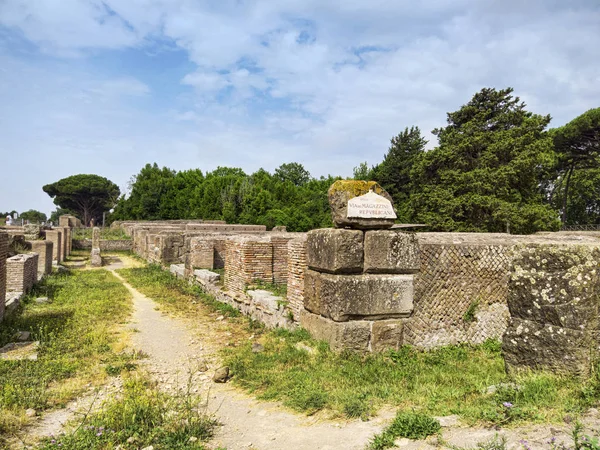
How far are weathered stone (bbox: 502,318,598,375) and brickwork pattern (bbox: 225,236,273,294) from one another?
634 cm

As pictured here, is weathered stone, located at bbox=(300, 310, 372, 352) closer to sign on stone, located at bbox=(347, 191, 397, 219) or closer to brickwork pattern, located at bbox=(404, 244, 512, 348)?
brickwork pattern, located at bbox=(404, 244, 512, 348)

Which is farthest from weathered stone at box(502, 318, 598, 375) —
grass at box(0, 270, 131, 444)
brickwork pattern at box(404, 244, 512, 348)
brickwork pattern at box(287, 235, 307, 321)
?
grass at box(0, 270, 131, 444)

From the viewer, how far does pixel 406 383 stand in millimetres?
4574

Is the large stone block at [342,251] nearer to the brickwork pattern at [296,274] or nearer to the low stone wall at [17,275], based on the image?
the brickwork pattern at [296,274]

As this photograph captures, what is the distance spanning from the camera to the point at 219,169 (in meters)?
68.8

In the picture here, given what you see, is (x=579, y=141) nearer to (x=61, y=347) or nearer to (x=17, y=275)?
(x=17, y=275)

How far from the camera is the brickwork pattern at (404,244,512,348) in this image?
19.7ft

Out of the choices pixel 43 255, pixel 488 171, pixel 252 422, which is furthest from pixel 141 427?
pixel 488 171

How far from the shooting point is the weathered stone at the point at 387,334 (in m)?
5.74

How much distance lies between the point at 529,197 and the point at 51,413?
1000 inches

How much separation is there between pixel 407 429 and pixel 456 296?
123 inches

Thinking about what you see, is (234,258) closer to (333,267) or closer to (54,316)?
(54,316)

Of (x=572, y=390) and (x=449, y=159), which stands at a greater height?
(x=449, y=159)

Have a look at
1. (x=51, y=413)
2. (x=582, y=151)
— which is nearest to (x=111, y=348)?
(x=51, y=413)
